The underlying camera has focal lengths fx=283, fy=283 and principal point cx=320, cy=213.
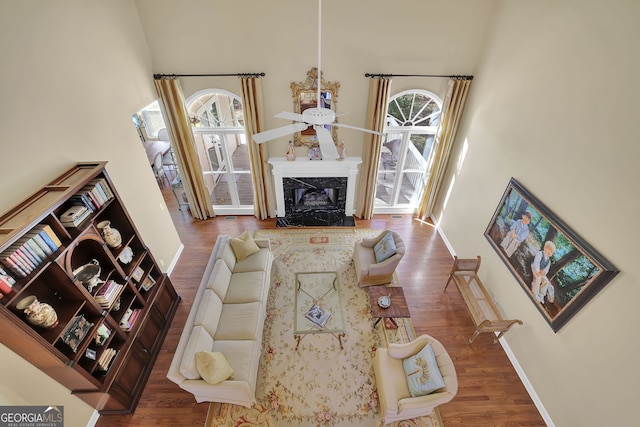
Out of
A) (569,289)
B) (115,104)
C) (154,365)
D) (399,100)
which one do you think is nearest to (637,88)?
(569,289)

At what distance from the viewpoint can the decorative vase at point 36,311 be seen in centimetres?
251

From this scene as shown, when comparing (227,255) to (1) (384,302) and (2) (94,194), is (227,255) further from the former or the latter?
(1) (384,302)

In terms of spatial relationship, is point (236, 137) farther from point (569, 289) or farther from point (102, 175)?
point (569, 289)

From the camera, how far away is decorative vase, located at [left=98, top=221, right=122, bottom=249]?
11.3 feet

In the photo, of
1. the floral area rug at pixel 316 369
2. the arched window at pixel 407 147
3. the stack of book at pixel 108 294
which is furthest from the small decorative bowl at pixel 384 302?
the stack of book at pixel 108 294

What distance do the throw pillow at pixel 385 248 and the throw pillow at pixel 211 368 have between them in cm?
299

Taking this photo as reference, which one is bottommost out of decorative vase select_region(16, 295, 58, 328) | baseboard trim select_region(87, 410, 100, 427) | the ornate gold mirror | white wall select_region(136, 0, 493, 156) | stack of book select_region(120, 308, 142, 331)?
baseboard trim select_region(87, 410, 100, 427)

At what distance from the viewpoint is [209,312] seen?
13.1 feet

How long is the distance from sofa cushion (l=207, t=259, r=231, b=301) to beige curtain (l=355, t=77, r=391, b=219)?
3530 millimetres

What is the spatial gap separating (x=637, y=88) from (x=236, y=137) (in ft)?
23.0

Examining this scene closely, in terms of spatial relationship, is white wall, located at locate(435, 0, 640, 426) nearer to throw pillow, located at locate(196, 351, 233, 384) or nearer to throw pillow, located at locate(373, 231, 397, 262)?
throw pillow, located at locate(373, 231, 397, 262)

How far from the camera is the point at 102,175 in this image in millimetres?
3326

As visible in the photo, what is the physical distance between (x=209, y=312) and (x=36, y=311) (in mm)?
1824

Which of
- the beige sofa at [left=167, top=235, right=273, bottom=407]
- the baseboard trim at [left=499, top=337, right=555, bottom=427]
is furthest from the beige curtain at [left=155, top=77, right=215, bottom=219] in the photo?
the baseboard trim at [left=499, top=337, right=555, bottom=427]
